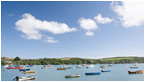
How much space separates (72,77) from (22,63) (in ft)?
249

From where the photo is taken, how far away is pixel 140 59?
108000 mm

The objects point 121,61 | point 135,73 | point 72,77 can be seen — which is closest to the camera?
point 72,77

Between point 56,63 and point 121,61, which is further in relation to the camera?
point 121,61

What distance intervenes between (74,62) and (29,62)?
1165 inches

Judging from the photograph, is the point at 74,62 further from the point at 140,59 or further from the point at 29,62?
the point at 140,59

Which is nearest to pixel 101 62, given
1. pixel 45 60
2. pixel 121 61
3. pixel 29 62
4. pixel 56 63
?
pixel 121 61

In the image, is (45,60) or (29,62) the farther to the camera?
(45,60)

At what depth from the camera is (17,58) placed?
338 ft

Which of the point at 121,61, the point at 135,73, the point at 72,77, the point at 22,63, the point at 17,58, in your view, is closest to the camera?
the point at 72,77

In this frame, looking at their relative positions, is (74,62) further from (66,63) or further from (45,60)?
(45,60)

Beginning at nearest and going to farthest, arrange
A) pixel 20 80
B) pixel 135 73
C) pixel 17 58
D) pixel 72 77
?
pixel 20 80, pixel 72 77, pixel 135 73, pixel 17 58

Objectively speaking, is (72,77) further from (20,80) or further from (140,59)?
(140,59)

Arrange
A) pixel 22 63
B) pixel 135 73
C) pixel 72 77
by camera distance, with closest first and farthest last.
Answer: pixel 72 77
pixel 135 73
pixel 22 63

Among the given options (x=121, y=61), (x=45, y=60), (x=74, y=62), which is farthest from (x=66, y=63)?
(x=121, y=61)
